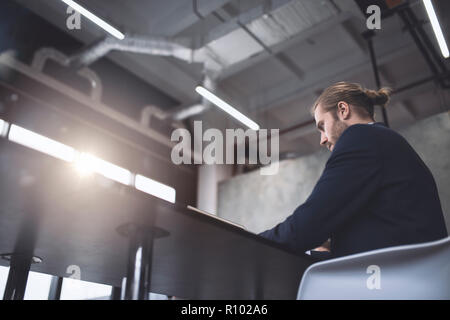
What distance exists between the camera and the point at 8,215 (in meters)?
0.92

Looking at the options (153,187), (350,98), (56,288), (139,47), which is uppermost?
(139,47)

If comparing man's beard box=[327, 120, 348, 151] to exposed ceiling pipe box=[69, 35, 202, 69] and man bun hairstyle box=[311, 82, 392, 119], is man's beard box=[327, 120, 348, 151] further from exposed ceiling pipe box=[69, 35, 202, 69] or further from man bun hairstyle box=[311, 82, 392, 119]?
exposed ceiling pipe box=[69, 35, 202, 69]

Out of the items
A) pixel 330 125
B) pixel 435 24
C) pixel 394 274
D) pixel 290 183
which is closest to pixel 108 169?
pixel 290 183

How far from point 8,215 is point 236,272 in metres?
0.68

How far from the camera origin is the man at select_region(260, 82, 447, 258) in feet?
3.21

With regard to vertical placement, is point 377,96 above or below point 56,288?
above

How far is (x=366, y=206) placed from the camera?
102 cm

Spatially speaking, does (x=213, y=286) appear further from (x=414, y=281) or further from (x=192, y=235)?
(x=414, y=281)

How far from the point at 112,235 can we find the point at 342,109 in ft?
2.93

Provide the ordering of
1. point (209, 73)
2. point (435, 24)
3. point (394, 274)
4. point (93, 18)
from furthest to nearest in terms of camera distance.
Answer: point (209, 73) → point (93, 18) → point (435, 24) → point (394, 274)

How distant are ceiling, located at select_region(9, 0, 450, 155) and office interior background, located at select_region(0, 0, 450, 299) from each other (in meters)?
0.01

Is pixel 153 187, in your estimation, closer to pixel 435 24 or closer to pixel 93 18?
pixel 93 18

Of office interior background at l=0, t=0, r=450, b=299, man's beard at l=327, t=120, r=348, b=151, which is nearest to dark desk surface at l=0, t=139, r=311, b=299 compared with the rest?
man's beard at l=327, t=120, r=348, b=151

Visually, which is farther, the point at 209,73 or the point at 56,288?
the point at 209,73
